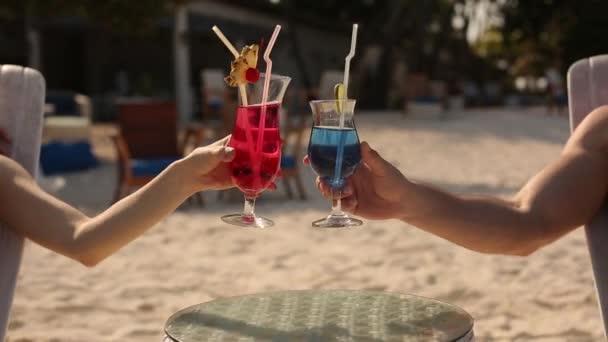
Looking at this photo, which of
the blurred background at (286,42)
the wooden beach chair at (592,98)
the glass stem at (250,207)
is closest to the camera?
the glass stem at (250,207)

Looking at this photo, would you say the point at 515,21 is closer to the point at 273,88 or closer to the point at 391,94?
the point at 391,94

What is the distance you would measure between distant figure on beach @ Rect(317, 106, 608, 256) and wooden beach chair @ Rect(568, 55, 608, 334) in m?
0.15

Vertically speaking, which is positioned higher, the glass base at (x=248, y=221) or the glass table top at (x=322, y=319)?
the glass base at (x=248, y=221)

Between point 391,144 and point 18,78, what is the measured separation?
8.96 meters

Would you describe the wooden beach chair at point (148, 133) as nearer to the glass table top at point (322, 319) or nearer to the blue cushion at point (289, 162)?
the blue cushion at point (289, 162)

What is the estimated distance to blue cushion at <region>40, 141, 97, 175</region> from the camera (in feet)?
28.3

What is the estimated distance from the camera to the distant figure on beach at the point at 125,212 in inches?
58.2

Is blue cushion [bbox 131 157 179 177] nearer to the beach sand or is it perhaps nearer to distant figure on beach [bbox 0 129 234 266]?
the beach sand

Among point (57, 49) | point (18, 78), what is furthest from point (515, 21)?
point (18, 78)

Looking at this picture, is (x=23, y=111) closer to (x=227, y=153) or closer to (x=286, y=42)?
(x=227, y=153)

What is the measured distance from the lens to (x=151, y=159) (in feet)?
21.6

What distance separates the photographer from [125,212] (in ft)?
4.99

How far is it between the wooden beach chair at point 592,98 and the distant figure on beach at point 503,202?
0.15 metres

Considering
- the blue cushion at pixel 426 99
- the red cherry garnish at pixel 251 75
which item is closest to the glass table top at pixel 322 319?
the red cherry garnish at pixel 251 75
